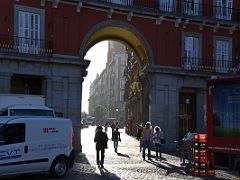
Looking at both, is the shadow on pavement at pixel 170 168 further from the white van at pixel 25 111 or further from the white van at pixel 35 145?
the white van at pixel 25 111

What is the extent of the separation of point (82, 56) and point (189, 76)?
A: 7637 millimetres

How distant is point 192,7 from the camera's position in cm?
3266

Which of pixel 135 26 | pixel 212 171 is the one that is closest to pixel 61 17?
Result: pixel 135 26

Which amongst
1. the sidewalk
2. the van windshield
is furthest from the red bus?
the van windshield

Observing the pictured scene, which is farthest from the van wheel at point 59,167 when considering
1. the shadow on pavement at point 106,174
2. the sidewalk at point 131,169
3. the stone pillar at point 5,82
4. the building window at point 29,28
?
the building window at point 29,28

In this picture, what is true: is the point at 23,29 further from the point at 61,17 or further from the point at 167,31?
the point at 167,31

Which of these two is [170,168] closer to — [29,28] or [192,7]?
[29,28]

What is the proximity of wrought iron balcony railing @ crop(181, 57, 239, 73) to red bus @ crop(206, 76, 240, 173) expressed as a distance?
53.1 feet

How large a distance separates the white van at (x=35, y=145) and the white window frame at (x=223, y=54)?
1894 cm

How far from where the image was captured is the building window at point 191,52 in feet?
105

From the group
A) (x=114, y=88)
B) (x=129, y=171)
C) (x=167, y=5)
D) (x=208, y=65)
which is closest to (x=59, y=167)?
(x=129, y=171)

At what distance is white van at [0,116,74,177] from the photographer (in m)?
14.3

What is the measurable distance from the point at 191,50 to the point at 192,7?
9.77 feet

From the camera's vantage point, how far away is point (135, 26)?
100ft
